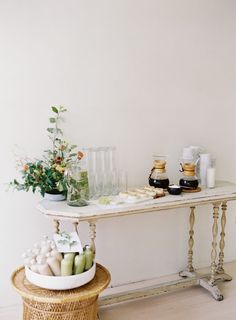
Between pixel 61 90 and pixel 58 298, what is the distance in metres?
1.31

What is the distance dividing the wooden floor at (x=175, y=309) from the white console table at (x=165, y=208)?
0.28 ft

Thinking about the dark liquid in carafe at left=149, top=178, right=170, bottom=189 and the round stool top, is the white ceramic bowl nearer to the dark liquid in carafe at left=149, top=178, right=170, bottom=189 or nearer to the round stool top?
the round stool top

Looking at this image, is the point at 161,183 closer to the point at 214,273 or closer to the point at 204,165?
the point at 204,165

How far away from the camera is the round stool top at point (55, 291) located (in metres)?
1.93

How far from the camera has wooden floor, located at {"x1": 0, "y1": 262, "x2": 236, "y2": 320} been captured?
263 centimetres

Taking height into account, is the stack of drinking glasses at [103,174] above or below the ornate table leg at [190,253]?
above

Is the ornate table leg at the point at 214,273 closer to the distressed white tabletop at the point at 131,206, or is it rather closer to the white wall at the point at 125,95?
the distressed white tabletop at the point at 131,206

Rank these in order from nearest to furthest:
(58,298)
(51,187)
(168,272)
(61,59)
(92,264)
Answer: (58,298) → (92,264) → (51,187) → (61,59) → (168,272)

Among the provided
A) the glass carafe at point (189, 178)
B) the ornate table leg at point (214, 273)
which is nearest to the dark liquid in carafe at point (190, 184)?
the glass carafe at point (189, 178)

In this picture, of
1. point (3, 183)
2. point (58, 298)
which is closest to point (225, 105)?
point (3, 183)

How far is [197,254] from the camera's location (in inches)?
132

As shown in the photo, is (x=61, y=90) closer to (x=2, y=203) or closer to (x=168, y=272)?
(x=2, y=203)

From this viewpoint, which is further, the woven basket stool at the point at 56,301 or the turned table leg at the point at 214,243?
the turned table leg at the point at 214,243

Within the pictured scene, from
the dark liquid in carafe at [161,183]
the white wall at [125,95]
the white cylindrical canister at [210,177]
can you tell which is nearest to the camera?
the white wall at [125,95]
